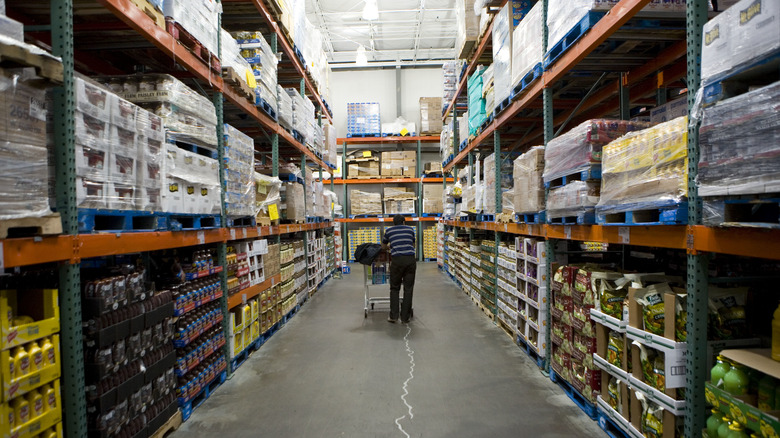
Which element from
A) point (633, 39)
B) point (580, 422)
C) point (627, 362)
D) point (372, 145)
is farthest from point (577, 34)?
point (372, 145)

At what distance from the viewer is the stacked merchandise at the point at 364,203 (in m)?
15.3

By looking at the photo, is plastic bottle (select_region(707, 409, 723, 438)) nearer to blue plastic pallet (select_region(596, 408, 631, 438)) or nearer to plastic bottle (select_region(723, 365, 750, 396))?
plastic bottle (select_region(723, 365, 750, 396))

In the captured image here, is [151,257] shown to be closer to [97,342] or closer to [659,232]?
[97,342]

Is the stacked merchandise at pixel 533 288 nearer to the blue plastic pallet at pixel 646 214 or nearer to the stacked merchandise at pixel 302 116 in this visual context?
the blue plastic pallet at pixel 646 214

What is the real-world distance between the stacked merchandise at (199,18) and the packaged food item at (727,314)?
4.56 m

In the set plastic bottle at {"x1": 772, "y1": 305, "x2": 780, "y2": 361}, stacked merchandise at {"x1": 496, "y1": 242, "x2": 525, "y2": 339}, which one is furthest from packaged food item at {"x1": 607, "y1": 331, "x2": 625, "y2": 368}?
stacked merchandise at {"x1": 496, "y1": 242, "x2": 525, "y2": 339}

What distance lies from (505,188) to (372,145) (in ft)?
36.5

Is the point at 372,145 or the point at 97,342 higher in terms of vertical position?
the point at 372,145

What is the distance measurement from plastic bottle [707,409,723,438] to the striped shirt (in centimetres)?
483

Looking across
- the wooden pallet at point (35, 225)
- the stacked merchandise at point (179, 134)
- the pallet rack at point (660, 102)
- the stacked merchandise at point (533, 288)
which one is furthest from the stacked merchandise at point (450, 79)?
the wooden pallet at point (35, 225)

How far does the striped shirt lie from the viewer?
270 inches

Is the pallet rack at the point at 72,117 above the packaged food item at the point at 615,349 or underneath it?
above

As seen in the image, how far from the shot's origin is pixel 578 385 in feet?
12.3

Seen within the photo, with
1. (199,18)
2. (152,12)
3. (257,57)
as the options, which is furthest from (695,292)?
(257,57)
